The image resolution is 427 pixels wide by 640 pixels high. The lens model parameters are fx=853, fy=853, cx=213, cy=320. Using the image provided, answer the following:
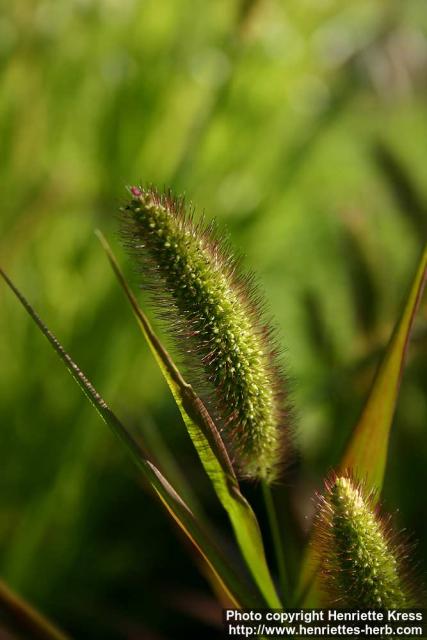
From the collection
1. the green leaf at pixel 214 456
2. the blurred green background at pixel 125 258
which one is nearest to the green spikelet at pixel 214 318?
the green leaf at pixel 214 456

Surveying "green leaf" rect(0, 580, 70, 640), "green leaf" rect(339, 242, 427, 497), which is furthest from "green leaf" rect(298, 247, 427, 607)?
"green leaf" rect(0, 580, 70, 640)

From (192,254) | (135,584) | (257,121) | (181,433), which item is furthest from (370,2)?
(192,254)

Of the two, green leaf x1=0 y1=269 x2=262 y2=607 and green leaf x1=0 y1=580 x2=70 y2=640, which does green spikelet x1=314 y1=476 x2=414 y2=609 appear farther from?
green leaf x1=0 y1=580 x2=70 y2=640

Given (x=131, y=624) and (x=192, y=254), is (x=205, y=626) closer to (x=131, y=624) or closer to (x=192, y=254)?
(x=131, y=624)

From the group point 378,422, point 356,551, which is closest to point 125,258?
point 378,422

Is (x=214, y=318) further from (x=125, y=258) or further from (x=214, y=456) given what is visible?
(x=125, y=258)

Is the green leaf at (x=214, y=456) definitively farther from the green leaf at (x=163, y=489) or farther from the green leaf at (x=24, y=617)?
the green leaf at (x=24, y=617)

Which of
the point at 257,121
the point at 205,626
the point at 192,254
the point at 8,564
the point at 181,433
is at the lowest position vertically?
the point at 205,626
